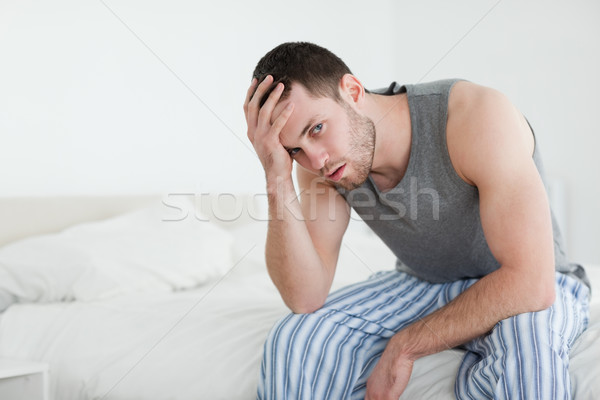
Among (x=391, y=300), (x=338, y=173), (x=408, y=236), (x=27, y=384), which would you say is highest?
(x=338, y=173)

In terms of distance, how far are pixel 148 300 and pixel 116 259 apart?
22 centimetres

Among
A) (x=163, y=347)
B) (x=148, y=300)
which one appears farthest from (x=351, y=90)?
(x=148, y=300)

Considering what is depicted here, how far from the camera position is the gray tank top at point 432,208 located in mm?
1085

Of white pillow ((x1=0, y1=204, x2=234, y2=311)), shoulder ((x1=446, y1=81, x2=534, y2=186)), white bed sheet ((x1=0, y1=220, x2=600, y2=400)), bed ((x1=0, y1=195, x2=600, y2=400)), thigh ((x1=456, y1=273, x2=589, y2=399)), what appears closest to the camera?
thigh ((x1=456, y1=273, x2=589, y2=399))

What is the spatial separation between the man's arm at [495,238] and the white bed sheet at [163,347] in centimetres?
8

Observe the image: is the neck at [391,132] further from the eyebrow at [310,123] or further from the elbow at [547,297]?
the elbow at [547,297]

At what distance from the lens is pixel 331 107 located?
109 cm

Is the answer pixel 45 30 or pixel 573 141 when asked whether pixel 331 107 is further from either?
pixel 573 141

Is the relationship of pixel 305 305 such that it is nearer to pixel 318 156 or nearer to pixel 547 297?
pixel 318 156

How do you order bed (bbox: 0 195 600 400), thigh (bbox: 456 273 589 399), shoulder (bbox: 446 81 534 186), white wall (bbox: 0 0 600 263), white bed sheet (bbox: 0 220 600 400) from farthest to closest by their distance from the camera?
1. white wall (bbox: 0 0 600 263)
2. bed (bbox: 0 195 600 400)
3. white bed sheet (bbox: 0 220 600 400)
4. shoulder (bbox: 446 81 534 186)
5. thigh (bbox: 456 273 589 399)

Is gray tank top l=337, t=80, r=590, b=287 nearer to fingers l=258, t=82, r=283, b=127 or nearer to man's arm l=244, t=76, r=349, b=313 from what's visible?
man's arm l=244, t=76, r=349, b=313

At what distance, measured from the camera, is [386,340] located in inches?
45.3

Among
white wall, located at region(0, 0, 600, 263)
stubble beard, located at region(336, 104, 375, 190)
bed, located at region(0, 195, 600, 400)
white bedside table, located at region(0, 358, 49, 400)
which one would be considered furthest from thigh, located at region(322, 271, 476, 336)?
white wall, located at region(0, 0, 600, 263)

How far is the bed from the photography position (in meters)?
1.18
